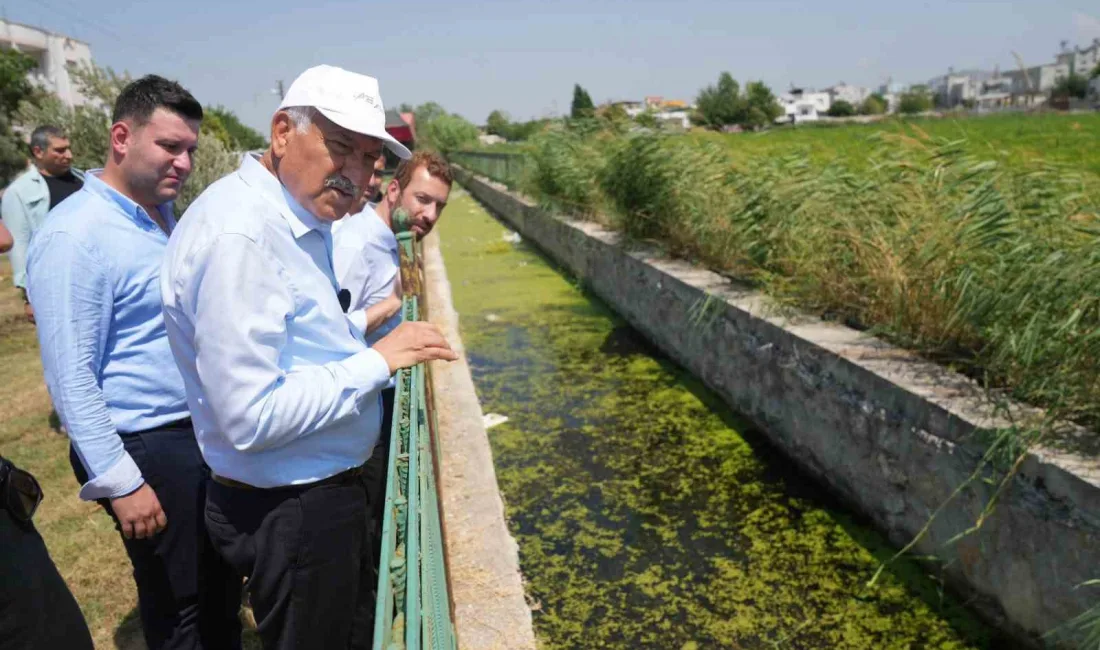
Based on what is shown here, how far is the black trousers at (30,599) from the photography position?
1.54 meters

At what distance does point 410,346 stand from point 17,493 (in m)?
0.92

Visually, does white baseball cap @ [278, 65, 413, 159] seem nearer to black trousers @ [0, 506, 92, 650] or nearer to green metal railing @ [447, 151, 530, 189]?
black trousers @ [0, 506, 92, 650]

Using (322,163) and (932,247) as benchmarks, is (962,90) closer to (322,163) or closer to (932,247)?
(932,247)

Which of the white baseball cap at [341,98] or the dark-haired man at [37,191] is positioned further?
the dark-haired man at [37,191]

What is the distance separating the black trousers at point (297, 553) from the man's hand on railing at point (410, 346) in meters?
0.29

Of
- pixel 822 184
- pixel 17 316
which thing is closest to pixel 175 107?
pixel 822 184

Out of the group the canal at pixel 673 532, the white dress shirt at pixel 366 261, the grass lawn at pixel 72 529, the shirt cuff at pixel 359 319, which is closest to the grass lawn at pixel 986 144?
the canal at pixel 673 532

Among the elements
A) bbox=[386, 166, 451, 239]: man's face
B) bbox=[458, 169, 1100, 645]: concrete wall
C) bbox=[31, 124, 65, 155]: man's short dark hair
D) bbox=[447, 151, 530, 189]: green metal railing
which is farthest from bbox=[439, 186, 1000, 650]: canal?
bbox=[447, 151, 530, 189]: green metal railing

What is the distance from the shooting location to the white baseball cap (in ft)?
4.48

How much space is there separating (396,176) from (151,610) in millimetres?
1615

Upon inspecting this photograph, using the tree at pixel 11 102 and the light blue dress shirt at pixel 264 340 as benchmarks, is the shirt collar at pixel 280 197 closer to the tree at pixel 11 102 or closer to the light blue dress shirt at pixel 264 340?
the light blue dress shirt at pixel 264 340

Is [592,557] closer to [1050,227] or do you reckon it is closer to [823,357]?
[823,357]

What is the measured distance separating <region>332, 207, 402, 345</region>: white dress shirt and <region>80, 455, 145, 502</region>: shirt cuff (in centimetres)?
74

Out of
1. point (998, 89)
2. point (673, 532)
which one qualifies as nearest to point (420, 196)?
point (673, 532)
